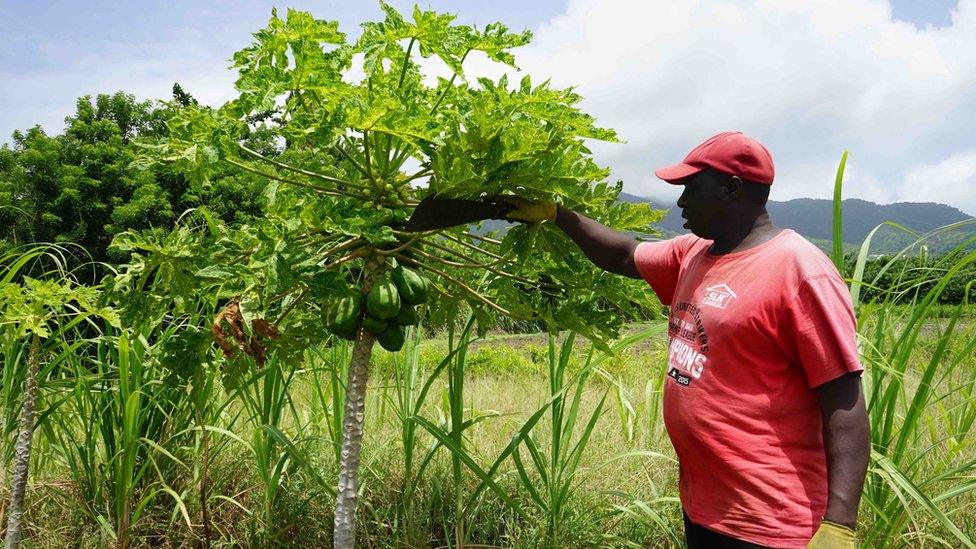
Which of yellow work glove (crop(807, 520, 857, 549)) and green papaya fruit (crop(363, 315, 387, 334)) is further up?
green papaya fruit (crop(363, 315, 387, 334))

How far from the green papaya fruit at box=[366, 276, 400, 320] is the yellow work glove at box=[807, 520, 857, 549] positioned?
1.11m

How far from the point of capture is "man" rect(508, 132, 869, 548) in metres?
1.48

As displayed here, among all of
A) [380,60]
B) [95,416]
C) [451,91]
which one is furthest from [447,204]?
[95,416]

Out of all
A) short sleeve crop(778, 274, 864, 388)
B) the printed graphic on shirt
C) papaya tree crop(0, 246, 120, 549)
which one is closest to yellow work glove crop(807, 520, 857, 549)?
short sleeve crop(778, 274, 864, 388)

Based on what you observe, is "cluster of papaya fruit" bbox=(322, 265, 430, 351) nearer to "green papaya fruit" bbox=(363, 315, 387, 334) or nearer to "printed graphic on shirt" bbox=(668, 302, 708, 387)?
"green papaya fruit" bbox=(363, 315, 387, 334)

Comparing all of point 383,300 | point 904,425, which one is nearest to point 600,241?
point 383,300

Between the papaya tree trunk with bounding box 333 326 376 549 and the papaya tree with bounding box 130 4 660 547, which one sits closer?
the papaya tree with bounding box 130 4 660 547

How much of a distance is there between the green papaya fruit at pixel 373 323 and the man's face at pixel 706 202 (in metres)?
0.84

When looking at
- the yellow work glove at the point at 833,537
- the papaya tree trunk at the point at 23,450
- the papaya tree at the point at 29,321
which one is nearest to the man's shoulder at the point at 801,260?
the yellow work glove at the point at 833,537

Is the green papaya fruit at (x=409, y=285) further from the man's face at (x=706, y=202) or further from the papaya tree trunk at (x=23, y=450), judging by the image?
the papaya tree trunk at (x=23, y=450)

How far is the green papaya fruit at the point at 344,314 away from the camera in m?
1.62

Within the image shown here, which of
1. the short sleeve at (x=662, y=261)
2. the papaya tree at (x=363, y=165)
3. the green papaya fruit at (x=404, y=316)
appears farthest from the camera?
the short sleeve at (x=662, y=261)

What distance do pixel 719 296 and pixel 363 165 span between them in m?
0.96

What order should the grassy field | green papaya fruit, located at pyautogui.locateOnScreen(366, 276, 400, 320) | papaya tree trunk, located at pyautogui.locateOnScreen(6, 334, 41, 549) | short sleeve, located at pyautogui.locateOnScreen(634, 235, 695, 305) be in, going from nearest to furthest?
green papaya fruit, located at pyautogui.locateOnScreen(366, 276, 400, 320) < short sleeve, located at pyautogui.locateOnScreen(634, 235, 695, 305) < papaya tree trunk, located at pyautogui.locateOnScreen(6, 334, 41, 549) < the grassy field
